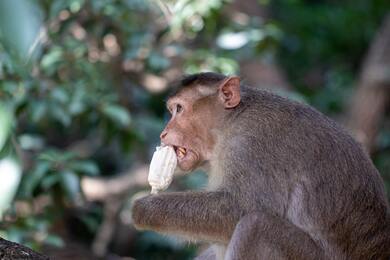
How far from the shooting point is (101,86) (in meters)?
7.00

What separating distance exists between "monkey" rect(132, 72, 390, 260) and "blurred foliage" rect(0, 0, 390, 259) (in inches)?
42.0

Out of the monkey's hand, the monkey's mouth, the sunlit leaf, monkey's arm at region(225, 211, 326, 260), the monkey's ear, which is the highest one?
the monkey's ear

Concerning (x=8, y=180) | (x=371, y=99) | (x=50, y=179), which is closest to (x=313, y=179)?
(x=8, y=180)

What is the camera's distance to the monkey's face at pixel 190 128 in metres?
4.50

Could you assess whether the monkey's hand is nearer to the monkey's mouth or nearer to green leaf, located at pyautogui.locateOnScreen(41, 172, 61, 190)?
the monkey's mouth

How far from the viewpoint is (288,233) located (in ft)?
12.8

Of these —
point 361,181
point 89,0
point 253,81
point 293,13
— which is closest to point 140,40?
point 89,0

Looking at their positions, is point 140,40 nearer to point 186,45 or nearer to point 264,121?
point 186,45

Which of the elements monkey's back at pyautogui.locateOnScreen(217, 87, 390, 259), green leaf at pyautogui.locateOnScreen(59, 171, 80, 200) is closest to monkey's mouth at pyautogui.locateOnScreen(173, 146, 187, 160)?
monkey's back at pyautogui.locateOnScreen(217, 87, 390, 259)

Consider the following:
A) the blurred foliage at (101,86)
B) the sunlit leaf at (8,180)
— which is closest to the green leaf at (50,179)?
the blurred foliage at (101,86)

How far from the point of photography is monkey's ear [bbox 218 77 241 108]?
4.61 metres

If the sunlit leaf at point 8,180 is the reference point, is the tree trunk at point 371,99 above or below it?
above

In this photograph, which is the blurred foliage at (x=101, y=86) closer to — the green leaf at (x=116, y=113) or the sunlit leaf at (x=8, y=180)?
the green leaf at (x=116, y=113)

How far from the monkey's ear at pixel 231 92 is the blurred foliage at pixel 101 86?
1.21 metres
